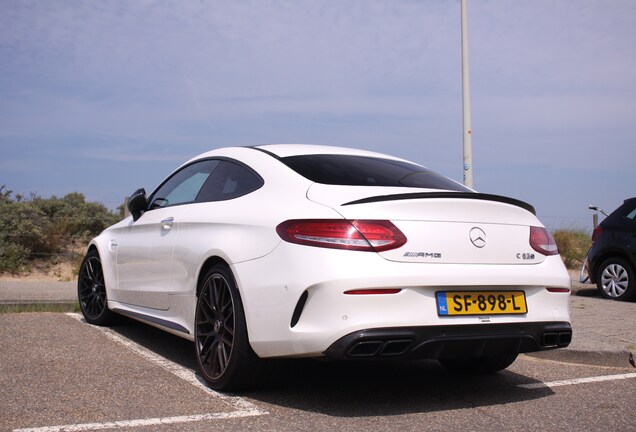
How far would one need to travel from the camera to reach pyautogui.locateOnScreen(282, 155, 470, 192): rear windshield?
4496 mm

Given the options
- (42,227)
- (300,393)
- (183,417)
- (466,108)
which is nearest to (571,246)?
(466,108)

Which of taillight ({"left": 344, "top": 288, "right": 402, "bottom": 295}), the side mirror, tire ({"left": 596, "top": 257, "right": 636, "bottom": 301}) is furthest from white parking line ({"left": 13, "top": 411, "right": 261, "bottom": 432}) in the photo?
tire ({"left": 596, "top": 257, "right": 636, "bottom": 301})

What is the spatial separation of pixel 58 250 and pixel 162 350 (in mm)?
11445

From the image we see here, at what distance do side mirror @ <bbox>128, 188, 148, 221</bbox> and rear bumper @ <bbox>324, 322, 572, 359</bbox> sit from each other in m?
2.81

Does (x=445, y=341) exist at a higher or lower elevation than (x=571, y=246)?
higher

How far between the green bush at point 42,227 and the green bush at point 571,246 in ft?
36.5

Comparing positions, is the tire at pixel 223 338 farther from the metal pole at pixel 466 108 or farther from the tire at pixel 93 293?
the metal pole at pixel 466 108

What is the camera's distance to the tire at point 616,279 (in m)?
10.3

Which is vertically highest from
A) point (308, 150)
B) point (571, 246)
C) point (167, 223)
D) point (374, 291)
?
point (308, 150)

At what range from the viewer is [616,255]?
10695 millimetres

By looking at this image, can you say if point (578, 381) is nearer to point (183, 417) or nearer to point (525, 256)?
point (525, 256)

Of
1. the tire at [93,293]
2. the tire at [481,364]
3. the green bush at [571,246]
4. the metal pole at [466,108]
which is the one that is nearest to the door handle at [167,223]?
the tire at [93,293]

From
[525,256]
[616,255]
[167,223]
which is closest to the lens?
[525,256]

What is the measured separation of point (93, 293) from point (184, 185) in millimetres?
2000
